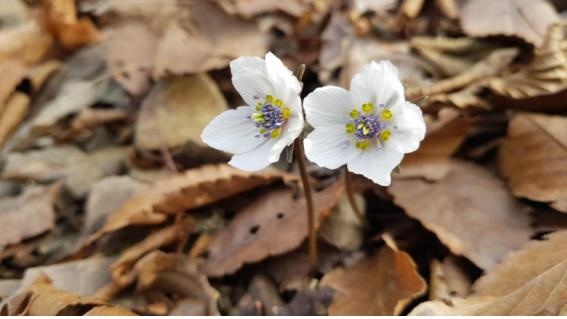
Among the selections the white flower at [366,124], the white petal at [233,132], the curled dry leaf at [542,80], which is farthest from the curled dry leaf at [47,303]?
the curled dry leaf at [542,80]

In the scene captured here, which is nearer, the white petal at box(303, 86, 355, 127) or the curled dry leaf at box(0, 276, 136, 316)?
the white petal at box(303, 86, 355, 127)

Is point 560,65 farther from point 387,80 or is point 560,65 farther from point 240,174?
point 240,174

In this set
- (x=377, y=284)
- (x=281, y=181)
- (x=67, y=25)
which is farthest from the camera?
(x=67, y=25)

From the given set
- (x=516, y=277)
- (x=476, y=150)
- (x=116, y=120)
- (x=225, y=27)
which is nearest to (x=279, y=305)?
(x=516, y=277)

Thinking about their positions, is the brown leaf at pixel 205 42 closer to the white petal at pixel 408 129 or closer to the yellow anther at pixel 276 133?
the yellow anther at pixel 276 133

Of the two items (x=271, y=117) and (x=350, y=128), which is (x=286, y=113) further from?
(x=350, y=128)

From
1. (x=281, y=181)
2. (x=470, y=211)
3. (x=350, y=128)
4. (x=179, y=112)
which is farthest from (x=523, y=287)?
(x=179, y=112)

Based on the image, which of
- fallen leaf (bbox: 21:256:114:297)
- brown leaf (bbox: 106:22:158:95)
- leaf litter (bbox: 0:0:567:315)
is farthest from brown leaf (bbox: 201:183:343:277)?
brown leaf (bbox: 106:22:158:95)

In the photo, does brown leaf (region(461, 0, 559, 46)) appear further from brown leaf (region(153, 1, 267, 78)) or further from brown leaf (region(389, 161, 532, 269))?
brown leaf (region(153, 1, 267, 78))
